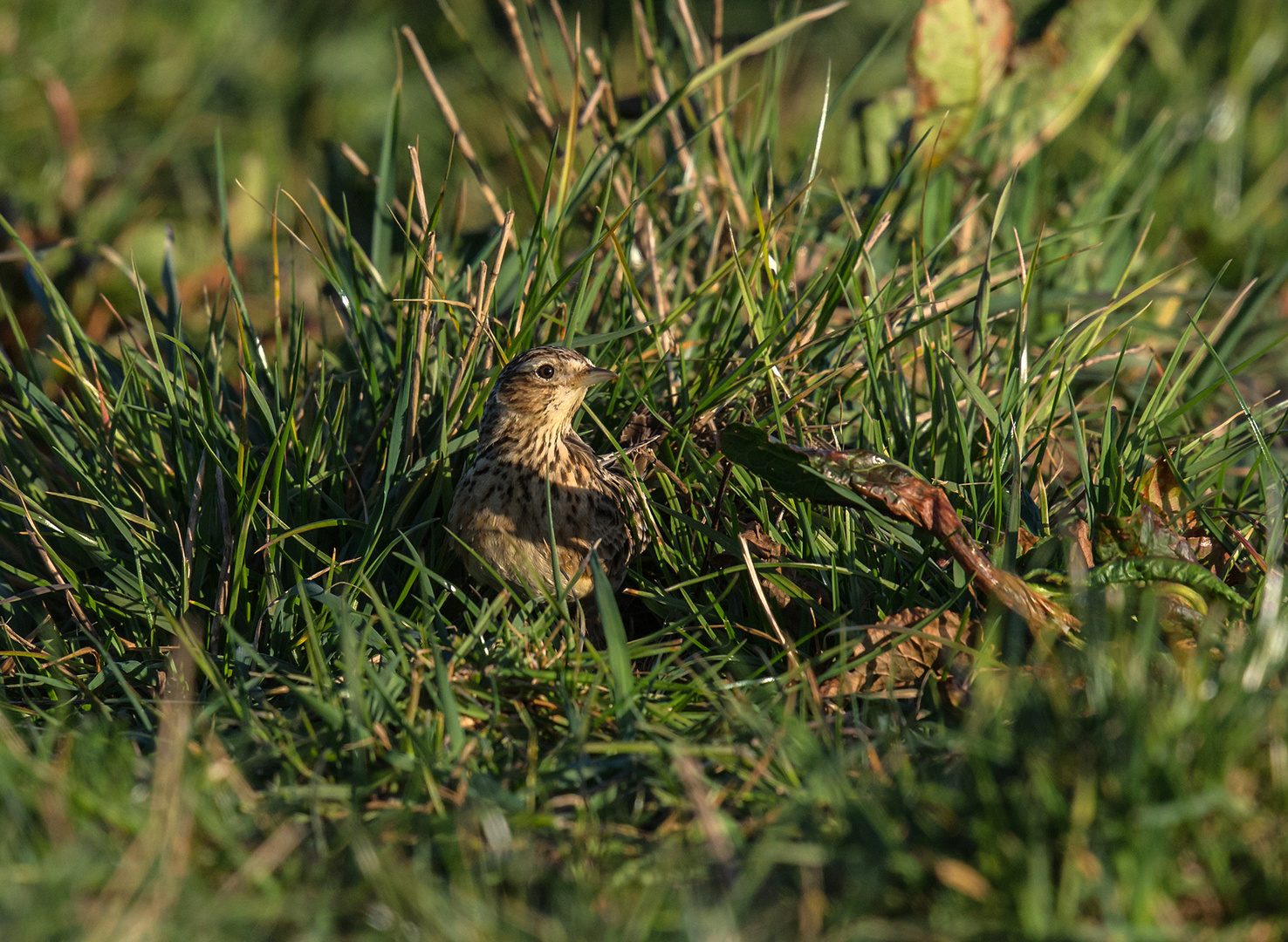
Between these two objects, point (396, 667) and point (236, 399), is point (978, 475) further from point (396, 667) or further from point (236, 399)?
point (236, 399)

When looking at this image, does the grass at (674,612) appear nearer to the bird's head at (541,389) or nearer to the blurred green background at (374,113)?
the bird's head at (541,389)

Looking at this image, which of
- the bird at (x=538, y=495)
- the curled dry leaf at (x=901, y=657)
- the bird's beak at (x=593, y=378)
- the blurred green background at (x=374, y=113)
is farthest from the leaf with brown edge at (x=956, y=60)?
the curled dry leaf at (x=901, y=657)

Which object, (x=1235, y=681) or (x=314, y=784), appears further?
(x=314, y=784)

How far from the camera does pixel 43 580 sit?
359 centimetres

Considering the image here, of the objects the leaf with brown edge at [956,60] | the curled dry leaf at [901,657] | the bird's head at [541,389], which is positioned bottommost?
the curled dry leaf at [901,657]

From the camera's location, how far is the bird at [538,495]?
3.60 meters

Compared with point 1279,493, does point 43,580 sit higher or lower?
lower

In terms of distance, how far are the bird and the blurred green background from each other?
727 millimetres

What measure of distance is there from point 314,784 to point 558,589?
81 centimetres

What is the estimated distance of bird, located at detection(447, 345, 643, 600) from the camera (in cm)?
360

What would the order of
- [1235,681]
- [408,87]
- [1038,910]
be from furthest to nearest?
[408,87]
[1235,681]
[1038,910]

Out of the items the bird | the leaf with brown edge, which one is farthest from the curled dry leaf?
the leaf with brown edge

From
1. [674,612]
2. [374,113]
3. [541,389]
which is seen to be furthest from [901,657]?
[374,113]

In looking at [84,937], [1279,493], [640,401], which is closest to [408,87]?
[640,401]
